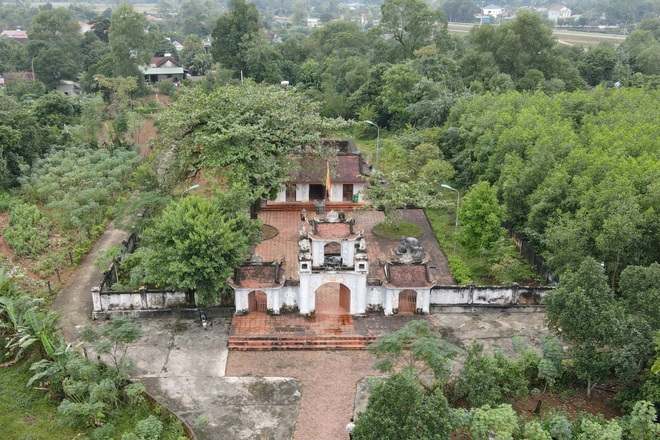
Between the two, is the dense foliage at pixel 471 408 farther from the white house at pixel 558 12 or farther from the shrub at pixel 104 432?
the white house at pixel 558 12

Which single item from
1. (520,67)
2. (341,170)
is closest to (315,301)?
(341,170)

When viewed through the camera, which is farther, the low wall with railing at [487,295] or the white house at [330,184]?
the white house at [330,184]

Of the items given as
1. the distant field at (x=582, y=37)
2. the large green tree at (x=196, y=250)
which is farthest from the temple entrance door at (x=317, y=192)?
the distant field at (x=582, y=37)

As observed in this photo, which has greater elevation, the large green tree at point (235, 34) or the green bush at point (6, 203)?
the large green tree at point (235, 34)

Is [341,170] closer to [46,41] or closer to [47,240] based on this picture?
[47,240]

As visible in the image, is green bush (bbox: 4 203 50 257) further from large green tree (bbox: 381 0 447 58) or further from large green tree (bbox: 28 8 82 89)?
large green tree (bbox: 381 0 447 58)
